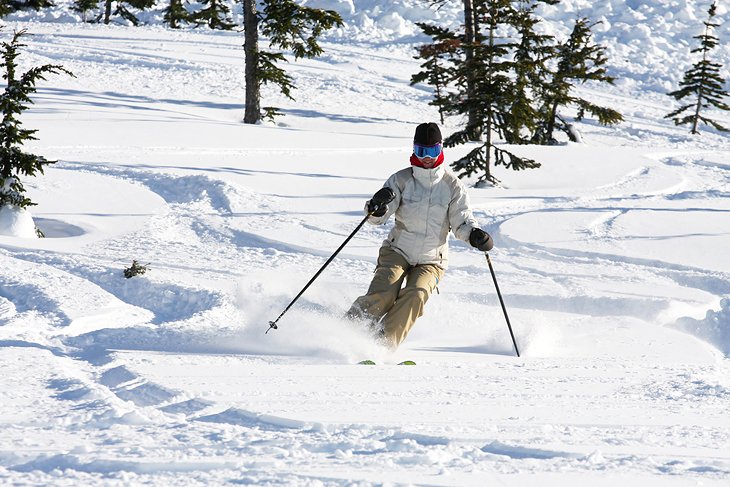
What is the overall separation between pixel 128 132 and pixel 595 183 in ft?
29.7

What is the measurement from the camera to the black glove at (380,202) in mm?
6039

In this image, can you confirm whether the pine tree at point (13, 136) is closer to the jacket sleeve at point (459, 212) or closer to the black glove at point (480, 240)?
the jacket sleeve at point (459, 212)

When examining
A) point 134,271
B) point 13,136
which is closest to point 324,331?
point 134,271

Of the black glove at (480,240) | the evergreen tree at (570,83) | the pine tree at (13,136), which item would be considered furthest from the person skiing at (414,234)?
the evergreen tree at (570,83)

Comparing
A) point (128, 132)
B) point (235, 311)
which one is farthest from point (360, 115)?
point (235, 311)

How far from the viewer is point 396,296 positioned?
6.26 m

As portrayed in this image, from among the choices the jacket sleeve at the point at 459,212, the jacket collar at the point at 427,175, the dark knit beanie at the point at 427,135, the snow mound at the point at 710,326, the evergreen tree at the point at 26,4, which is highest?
the evergreen tree at the point at 26,4

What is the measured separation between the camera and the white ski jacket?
6.25 metres

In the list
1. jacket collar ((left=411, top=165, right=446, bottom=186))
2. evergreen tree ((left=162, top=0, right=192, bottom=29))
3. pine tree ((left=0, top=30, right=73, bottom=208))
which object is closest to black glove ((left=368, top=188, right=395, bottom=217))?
jacket collar ((left=411, top=165, right=446, bottom=186))

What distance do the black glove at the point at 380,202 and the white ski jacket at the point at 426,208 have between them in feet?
0.28

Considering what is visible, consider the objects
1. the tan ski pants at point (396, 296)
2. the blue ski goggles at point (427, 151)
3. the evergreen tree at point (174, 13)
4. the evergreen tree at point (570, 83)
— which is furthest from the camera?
the evergreen tree at point (174, 13)

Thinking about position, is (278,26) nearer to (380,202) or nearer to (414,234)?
(414,234)

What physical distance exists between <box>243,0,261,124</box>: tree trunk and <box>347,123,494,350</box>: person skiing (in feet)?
43.8

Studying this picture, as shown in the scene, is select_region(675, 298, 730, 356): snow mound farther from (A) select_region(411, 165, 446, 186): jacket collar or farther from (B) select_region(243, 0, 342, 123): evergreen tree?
(B) select_region(243, 0, 342, 123): evergreen tree
